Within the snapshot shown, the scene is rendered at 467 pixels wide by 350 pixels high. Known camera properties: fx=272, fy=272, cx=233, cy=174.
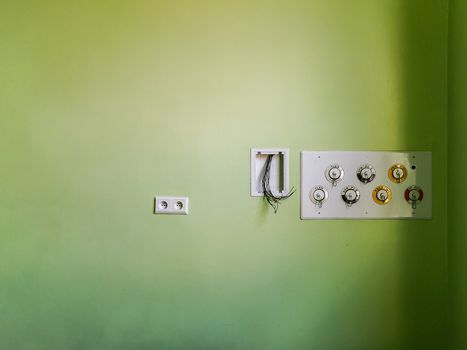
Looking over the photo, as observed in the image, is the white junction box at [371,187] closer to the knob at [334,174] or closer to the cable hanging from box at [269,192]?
the knob at [334,174]

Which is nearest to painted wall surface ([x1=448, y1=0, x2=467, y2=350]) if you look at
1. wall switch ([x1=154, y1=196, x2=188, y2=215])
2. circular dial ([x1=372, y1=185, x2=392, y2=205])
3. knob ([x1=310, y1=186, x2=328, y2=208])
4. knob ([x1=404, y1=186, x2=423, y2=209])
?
knob ([x1=404, y1=186, x2=423, y2=209])

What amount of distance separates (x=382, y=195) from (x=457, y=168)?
367 mm

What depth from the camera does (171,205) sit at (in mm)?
1425

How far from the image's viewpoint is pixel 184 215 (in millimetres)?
1432

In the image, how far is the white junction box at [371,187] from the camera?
1.40 meters

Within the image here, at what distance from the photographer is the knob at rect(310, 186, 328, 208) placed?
55.4 inches

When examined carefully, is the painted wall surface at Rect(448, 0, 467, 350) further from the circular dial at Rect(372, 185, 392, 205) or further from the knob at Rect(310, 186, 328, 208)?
Result: the knob at Rect(310, 186, 328, 208)

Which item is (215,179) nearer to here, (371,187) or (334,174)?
(334,174)

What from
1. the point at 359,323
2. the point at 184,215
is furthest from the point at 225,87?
the point at 359,323

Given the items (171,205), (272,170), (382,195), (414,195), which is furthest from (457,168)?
(171,205)

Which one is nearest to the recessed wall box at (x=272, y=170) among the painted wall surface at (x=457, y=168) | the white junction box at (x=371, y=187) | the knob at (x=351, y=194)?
the white junction box at (x=371, y=187)

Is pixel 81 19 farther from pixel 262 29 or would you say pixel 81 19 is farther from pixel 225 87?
pixel 262 29

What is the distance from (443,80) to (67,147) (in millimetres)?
2011

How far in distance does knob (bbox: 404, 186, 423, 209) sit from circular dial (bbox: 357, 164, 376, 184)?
197 millimetres
